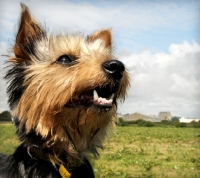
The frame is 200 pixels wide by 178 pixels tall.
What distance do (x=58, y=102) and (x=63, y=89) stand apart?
169 millimetres

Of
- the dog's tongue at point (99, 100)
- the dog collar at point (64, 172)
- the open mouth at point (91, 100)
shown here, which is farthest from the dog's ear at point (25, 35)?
the dog collar at point (64, 172)

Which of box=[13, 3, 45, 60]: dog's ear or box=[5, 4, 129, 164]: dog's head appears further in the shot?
box=[13, 3, 45, 60]: dog's ear

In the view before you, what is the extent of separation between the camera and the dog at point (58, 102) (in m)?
4.33

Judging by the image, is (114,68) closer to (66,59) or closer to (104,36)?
(66,59)

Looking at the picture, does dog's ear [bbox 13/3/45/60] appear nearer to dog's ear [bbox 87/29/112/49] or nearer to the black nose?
dog's ear [bbox 87/29/112/49]

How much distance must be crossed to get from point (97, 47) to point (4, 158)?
2032 mm

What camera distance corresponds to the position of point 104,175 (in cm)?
1076

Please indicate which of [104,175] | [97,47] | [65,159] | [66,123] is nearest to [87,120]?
[66,123]

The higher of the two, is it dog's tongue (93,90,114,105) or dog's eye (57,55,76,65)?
dog's eye (57,55,76,65)

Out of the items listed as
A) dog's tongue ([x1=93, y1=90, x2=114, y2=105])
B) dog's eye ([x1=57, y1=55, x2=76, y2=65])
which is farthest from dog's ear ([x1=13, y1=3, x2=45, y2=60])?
dog's tongue ([x1=93, y1=90, x2=114, y2=105])

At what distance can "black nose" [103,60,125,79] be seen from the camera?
14.2 ft

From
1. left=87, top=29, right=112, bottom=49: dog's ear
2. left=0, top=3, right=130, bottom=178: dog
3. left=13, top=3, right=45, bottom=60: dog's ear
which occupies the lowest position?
left=0, top=3, right=130, bottom=178: dog

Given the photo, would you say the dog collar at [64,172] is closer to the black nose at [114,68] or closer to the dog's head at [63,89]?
the dog's head at [63,89]

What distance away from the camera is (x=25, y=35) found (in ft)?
15.9
